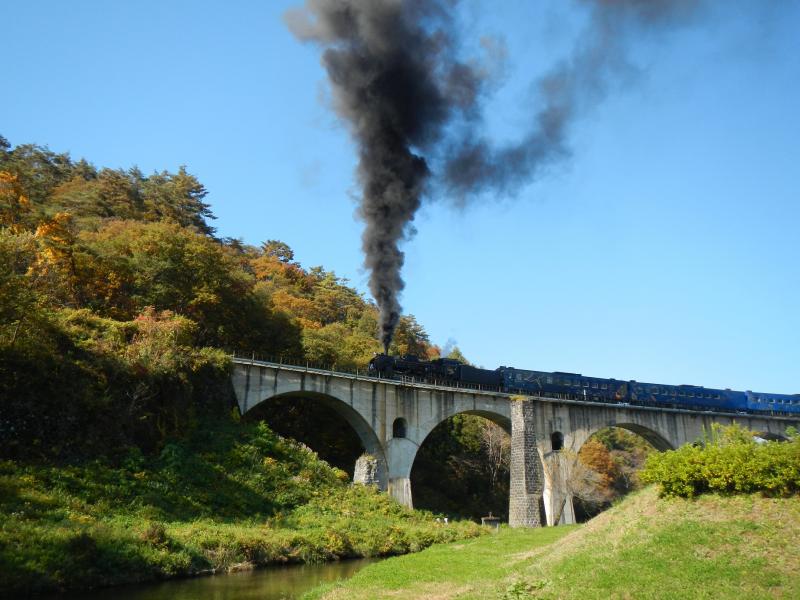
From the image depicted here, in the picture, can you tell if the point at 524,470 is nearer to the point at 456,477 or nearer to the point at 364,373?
the point at 364,373

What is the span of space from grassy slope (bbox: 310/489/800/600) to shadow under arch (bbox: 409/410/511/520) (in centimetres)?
2656

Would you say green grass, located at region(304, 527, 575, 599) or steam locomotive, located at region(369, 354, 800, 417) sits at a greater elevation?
steam locomotive, located at region(369, 354, 800, 417)

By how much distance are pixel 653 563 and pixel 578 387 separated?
35.3 metres

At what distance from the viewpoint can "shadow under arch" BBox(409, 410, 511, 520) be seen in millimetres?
46094

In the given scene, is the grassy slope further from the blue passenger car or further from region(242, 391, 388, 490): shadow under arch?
the blue passenger car

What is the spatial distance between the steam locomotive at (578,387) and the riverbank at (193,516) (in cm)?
971

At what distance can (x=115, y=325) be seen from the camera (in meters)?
28.5

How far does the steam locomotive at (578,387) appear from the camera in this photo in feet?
132

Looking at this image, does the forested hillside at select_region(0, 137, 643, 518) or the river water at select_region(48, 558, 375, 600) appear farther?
the forested hillside at select_region(0, 137, 643, 518)

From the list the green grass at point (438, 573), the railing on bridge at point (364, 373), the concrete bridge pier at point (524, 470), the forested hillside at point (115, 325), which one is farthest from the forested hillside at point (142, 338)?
the green grass at point (438, 573)

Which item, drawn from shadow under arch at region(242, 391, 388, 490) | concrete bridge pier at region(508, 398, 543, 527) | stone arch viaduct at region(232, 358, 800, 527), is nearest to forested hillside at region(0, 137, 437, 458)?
stone arch viaduct at region(232, 358, 800, 527)

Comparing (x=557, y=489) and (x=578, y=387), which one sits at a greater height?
(x=578, y=387)

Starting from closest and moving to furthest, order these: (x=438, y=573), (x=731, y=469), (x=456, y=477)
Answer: (x=731, y=469)
(x=438, y=573)
(x=456, y=477)

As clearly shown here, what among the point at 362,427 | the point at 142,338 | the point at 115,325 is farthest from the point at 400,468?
the point at 115,325
